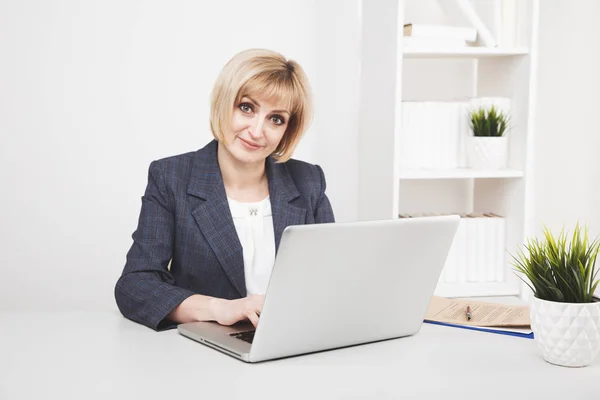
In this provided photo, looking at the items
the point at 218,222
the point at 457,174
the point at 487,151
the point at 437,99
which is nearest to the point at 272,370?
the point at 218,222

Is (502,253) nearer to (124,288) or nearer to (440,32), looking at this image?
(440,32)

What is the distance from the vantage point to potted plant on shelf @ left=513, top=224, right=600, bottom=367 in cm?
138

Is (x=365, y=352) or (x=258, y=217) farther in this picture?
(x=258, y=217)

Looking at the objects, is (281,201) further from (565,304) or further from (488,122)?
(565,304)

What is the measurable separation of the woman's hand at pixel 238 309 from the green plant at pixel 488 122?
1.32 meters

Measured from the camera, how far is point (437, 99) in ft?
10.0

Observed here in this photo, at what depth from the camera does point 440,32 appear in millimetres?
2590

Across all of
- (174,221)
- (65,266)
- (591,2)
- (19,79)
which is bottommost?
(65,266)

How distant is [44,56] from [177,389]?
2.04 metres

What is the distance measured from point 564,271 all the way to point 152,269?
3.17 feet

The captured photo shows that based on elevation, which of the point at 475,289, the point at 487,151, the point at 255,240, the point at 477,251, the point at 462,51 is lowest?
the point at 475,289

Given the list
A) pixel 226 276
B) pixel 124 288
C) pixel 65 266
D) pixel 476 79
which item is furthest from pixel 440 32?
pixel 65 266

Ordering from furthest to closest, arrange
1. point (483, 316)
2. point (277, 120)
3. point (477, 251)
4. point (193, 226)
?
point (477, 251), point (277, 120), point (193, 226), point (483, 316)

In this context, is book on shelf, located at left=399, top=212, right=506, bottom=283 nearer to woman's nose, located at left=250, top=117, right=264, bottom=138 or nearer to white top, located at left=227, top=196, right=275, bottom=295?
white top, located at left=227, top=196, right=275, bottom=295
